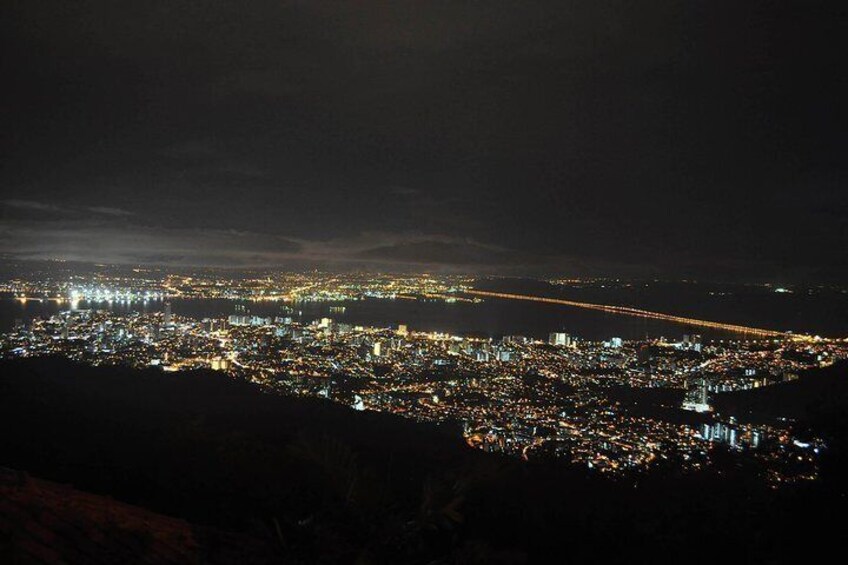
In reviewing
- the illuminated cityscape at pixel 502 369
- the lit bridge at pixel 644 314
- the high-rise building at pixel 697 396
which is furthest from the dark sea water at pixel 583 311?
the high-rise building at pixel 697 396

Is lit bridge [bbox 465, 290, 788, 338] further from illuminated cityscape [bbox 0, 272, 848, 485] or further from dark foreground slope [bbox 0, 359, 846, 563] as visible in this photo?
dark foreground slope [bbox 0, 359, 846, 563]

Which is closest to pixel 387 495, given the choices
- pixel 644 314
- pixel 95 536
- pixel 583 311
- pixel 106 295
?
pixel 95 536

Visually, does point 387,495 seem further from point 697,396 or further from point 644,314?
point 644,314

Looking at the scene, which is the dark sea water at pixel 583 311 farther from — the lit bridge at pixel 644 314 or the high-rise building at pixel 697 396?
the high-rise building at pixel 697 396

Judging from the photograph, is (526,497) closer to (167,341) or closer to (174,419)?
(174,419)

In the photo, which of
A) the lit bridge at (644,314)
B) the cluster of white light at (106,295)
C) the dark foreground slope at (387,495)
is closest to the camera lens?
the dark foreground slope at (387,495)

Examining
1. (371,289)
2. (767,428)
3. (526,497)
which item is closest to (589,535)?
(526,497)
